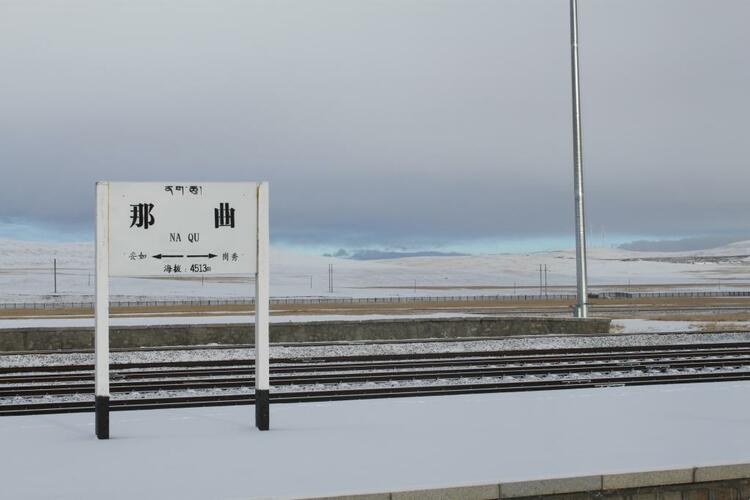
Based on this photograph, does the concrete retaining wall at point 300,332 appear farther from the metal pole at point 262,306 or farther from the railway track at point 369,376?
the metal pole at point 262,306

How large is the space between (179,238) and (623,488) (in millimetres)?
5833

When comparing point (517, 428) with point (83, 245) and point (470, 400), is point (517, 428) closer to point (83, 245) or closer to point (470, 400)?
point (470, 400)

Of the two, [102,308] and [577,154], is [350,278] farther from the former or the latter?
[102,308]

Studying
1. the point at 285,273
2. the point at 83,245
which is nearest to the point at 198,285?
the point at 285,273

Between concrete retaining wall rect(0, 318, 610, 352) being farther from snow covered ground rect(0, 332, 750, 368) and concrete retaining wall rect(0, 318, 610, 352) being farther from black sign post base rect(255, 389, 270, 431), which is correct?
black sign post base rect(255, 389, 270, 431)

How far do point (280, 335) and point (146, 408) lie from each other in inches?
604

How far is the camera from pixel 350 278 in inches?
5221

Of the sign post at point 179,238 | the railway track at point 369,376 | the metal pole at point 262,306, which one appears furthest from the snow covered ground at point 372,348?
the sign post at point 179,238

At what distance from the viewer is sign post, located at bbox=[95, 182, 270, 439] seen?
9.77 meters

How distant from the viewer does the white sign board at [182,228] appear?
982 cm

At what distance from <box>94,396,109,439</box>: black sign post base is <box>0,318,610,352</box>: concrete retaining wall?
50.1 feet

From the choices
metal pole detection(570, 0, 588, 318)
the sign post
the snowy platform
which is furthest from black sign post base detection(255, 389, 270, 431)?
metal pole detection(570, 0, 588, 318)

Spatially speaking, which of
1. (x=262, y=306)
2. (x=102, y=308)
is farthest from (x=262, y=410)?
(x=102, y=308)

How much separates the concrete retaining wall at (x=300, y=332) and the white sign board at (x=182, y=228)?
15502mm
